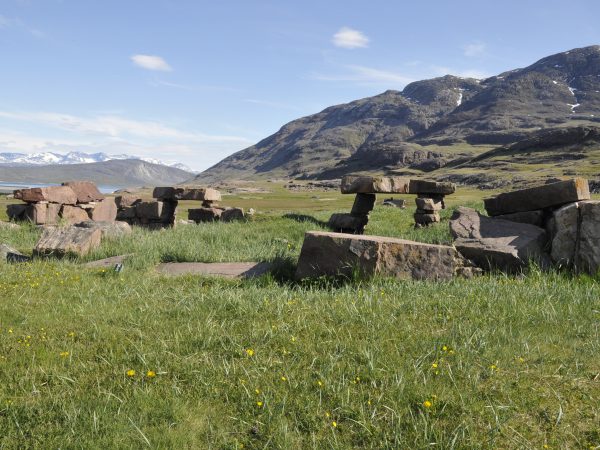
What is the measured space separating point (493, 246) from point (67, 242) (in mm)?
9428

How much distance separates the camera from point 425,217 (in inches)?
741

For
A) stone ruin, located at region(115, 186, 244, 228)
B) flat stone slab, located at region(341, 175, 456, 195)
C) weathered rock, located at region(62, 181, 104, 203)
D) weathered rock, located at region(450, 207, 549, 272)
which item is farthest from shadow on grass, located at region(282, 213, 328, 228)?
weathered rock, located at region(62, 181, 104, 203)

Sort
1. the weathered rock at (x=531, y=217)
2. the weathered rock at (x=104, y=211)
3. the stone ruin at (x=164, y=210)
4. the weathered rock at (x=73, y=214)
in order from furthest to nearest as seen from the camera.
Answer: the stone ruin at (x=164, y=210) → the weathered rock at (x=104, y=211) → the weathered rock at (x=73, y=214) → the weathered rock at (x=531, y=217)

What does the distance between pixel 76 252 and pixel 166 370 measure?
734 centimetres

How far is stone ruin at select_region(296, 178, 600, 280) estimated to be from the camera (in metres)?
8.17

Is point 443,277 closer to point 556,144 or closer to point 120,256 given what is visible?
point 120,256

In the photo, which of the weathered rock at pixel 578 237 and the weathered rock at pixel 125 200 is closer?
the weathered rock at pixel 578 237

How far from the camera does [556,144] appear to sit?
14025 cm

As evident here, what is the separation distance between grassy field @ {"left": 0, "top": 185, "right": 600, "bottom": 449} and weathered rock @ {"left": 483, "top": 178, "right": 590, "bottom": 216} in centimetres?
314

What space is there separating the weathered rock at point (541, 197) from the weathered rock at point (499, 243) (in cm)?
80

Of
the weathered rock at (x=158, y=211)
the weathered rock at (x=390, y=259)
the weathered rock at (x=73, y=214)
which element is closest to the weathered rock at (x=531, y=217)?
the weathered rock at (x=390, y=259)

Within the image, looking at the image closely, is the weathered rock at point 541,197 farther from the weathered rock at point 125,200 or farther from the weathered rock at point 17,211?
the weathered rock at point 125,200

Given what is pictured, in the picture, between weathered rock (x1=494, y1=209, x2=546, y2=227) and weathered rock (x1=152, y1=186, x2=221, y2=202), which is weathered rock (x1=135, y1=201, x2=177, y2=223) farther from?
weathered rock (x1=494, y1=209, x2=546, y2=227)

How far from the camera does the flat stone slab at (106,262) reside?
982 centimetres
